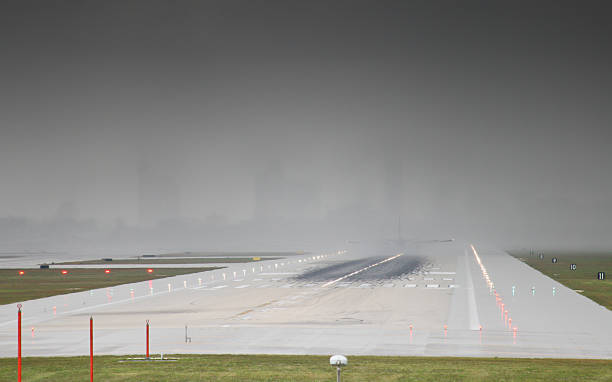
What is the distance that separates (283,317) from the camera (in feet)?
117

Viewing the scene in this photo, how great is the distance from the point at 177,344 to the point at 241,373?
7207 millimetres

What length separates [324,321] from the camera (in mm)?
33844

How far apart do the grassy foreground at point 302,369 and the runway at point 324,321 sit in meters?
1.75

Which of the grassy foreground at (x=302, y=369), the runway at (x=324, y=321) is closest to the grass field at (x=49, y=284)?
the runway at (x=324, y=321)

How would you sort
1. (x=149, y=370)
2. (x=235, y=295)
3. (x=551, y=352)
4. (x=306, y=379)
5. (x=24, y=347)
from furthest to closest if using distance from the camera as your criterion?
(x=235, y=295)
(x=24, y=347)
(x=551, y=352)
(x=149, y=370)
(x=306, y=379)

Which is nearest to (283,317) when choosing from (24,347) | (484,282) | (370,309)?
(370,309)

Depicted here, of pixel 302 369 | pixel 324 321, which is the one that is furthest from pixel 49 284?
pixel 302 369

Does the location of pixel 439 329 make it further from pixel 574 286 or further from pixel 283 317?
pixel 574 286

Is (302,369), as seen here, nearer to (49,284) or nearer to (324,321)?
(324,321)

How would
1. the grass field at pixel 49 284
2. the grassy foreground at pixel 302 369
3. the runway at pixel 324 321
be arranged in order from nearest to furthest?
the grassy foreground at pixel 302 369 < the runway at pixel 324 321 < the grass field at pixel 49 284

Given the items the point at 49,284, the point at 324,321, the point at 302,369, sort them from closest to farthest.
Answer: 1. the point at 302,369
2. the point at 324,321
3. the point at 49,284

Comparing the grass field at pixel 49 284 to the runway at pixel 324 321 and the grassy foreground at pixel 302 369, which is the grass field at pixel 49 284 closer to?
the runway at pixel 324 321

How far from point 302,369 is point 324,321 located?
12.8 meters

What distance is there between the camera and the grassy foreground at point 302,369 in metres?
19.8
